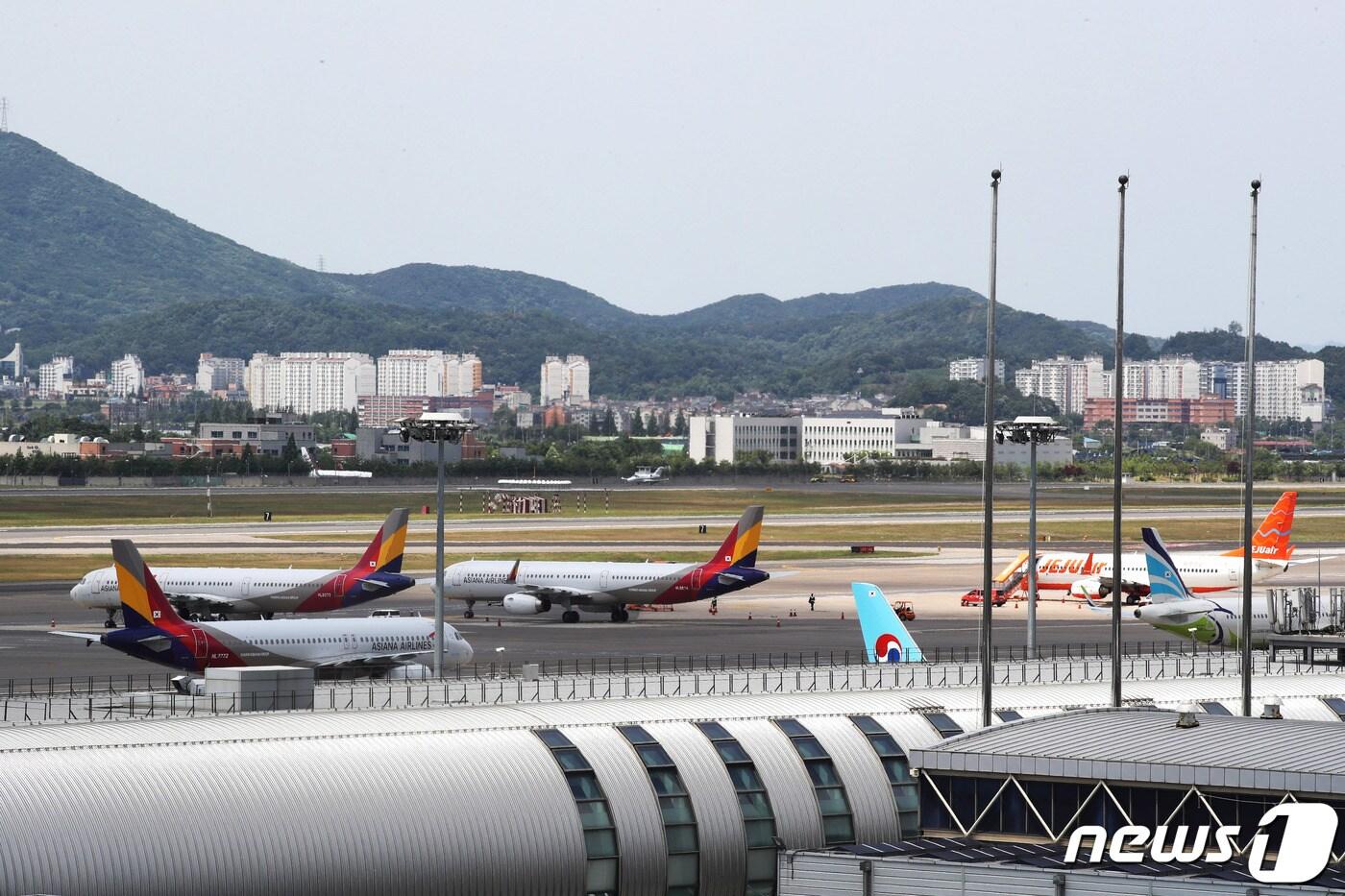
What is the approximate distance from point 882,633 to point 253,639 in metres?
29.6

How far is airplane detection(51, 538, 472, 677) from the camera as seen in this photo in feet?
284

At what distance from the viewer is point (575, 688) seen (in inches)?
2389

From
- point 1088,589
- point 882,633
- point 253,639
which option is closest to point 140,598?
point 253,639

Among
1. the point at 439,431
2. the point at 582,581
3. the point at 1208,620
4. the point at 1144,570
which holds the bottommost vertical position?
the point at 1144,570

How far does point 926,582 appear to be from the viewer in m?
150

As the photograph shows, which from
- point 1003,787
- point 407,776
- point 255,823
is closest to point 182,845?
point 255,823

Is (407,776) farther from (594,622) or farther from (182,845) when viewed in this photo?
(594,622)

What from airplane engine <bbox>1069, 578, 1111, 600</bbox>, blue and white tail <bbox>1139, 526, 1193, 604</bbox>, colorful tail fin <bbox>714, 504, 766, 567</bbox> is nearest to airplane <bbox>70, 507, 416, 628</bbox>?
colorful tail fin <bbox>714, 504, 766, 567</bbox>

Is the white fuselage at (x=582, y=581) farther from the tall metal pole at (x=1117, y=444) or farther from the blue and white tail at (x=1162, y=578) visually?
the tall metal pole at (x=1117, y=444)

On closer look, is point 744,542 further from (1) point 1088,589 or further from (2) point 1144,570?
(2) point 1144,570

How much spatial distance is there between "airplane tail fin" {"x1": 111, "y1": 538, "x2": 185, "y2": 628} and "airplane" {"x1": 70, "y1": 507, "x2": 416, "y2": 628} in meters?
32.1

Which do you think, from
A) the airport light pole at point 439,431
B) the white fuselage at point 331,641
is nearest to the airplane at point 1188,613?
the white fuselage at point 331,641

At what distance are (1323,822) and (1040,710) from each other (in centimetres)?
2457

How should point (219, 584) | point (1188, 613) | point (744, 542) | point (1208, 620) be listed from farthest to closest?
point (744, 542)
point (219, 584)
point (1188, 613)
point (1208, 620)
